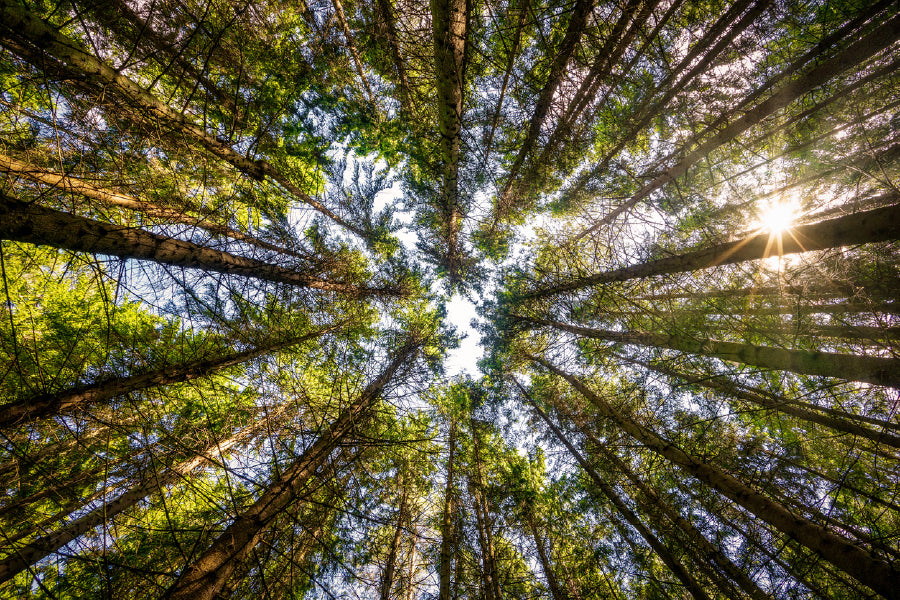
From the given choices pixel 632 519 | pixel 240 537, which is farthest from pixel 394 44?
pixel 632 519

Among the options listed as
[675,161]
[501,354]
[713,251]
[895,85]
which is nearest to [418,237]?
[501,354]

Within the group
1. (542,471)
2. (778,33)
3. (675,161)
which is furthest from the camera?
(542,471)

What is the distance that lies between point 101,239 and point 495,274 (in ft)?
31.7

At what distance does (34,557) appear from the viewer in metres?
4.82

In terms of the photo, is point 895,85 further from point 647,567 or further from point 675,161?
point 647,567

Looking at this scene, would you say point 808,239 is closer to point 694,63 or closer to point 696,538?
point 696,538

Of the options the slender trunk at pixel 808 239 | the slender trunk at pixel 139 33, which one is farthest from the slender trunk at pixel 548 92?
the slender trunk at pixel 139 33

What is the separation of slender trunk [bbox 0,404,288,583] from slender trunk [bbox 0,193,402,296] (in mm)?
2404

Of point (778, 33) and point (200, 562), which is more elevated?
point (778, 33)

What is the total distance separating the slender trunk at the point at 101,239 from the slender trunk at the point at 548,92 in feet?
17.6

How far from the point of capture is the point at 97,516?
326cm

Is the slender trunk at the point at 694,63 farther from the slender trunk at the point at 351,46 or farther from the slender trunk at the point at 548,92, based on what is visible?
the slender trunk at the point at 351,46

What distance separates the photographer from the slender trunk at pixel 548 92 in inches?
180

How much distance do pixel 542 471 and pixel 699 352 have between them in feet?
27.0
